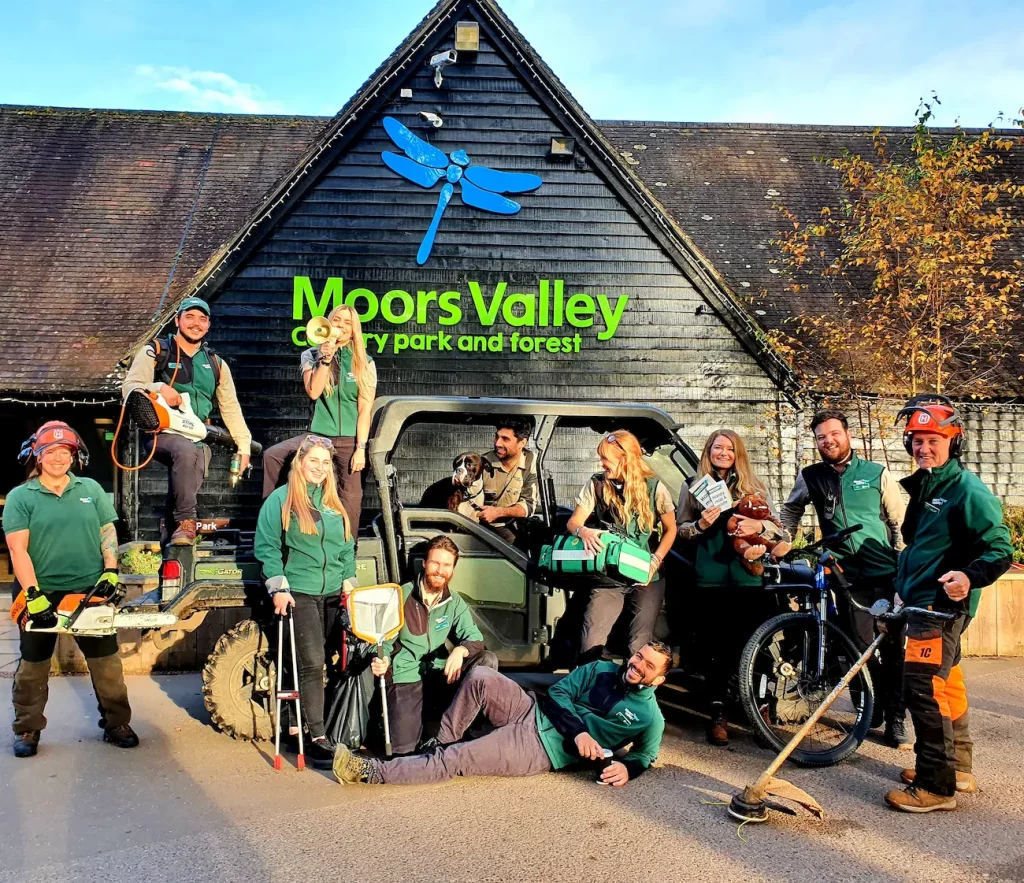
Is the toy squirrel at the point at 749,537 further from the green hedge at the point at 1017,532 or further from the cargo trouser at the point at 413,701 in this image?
the green hedge at the point at 1017,532

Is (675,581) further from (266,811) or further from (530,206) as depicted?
(530,206)

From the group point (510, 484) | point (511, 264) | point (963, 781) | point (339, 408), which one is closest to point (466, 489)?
point (510, 484)

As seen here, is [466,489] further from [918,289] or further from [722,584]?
[918,289]

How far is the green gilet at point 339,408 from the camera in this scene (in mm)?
5684

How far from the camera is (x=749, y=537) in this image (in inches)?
208

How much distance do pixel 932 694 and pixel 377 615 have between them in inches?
113

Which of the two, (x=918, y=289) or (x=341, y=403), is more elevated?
(x=918, y=289)

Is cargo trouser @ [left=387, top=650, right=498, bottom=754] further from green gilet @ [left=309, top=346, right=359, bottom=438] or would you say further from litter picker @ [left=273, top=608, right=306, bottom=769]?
green gilet @ [left=309, top=346, right=359, bottom=438]

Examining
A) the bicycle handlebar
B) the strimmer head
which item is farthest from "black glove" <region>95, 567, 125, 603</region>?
the bicycle handlebar

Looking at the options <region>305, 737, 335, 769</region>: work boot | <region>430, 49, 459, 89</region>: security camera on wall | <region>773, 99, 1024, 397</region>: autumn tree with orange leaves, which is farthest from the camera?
<region>430, 49, 459, 89</region>: security camera on wall

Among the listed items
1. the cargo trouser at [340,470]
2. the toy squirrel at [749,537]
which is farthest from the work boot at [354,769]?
the toy squirrel at [749,537]

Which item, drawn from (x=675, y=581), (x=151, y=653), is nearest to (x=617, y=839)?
(x=675, y=581)

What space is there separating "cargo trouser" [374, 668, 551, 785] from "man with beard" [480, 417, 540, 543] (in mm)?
1319

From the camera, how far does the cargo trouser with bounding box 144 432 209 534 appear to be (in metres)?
5.46
